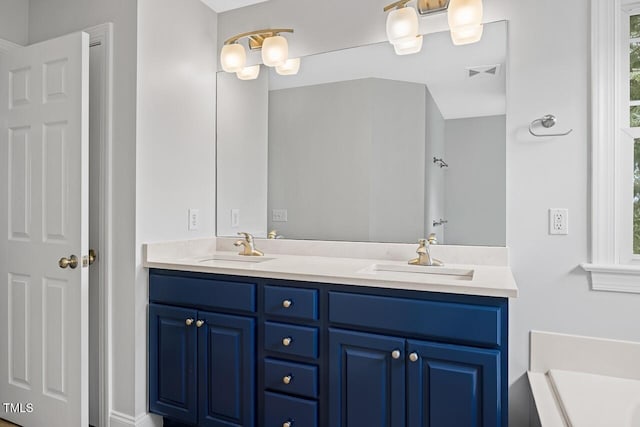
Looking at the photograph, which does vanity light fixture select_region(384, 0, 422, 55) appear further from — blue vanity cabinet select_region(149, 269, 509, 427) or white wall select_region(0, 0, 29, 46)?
white wall select_region(0, 0, 29, 46)

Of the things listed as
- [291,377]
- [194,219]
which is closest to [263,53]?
[194,219]

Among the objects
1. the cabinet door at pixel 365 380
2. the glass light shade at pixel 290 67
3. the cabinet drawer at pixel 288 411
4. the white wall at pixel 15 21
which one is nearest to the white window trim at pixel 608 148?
the cabinet door at pixel 365 380

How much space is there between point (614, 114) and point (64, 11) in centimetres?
284

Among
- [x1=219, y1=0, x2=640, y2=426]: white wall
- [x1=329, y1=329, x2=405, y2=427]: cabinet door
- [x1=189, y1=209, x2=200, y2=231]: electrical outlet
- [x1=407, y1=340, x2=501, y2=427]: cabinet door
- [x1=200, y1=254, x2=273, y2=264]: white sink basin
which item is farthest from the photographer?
[x1=189, y1=209, x2=200, y2=231]: electrical outlet

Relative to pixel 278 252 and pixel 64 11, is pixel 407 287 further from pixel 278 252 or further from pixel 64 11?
pixel 64 11

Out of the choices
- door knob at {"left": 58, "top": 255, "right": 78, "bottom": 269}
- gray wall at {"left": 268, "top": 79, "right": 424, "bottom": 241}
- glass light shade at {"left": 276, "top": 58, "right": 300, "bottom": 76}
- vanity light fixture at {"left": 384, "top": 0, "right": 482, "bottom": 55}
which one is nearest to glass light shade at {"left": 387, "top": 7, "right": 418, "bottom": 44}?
vanity light fixture at {"left": 384, "top": 0, "right": 482, "bottom": 55}

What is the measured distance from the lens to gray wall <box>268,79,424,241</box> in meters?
2.09

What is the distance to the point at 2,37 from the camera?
2238 millimetres

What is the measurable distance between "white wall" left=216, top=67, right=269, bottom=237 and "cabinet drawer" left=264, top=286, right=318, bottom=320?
0.74m

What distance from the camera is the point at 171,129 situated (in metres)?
2.18

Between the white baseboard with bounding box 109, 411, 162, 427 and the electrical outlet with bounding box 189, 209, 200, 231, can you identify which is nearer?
the white baseboard with bounding box 109, 411, 162, 427

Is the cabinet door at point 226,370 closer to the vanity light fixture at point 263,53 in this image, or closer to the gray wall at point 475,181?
the gray wall at point 475,181

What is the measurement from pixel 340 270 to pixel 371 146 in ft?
2.48

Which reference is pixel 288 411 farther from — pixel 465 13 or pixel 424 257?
pixel 465 13
